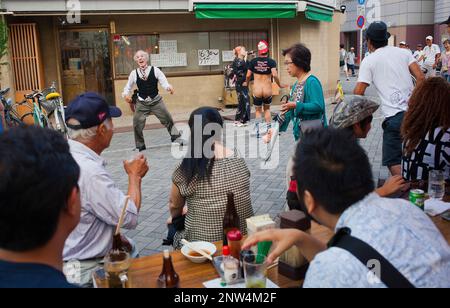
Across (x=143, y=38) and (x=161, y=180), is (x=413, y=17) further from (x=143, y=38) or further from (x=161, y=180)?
(x=161, y=180)

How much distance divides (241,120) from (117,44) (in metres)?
4.19

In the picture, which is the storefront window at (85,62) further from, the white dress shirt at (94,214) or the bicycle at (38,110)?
the white dress shirt at (94,214)

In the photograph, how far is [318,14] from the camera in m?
14.1

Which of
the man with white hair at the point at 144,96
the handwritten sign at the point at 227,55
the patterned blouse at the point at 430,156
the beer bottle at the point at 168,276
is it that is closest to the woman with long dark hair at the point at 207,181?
the beer bottle at the point at 168,276

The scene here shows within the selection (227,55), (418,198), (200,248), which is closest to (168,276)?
(200,248)

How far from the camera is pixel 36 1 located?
34.8 feet

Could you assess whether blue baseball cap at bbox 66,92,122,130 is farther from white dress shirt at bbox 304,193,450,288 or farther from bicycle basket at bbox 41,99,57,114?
bicycle basket at bbox 41,99,57,114

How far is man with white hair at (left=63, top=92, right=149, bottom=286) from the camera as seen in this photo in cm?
255

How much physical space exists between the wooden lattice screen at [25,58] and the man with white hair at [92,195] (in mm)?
9451

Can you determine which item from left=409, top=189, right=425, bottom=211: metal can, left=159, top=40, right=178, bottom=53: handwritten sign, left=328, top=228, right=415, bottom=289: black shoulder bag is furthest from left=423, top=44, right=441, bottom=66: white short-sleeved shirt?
left=328, top=228, right=415, bottom=289: black shoulder bag

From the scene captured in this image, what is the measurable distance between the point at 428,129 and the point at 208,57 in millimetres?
10630

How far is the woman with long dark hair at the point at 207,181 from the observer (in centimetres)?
304
